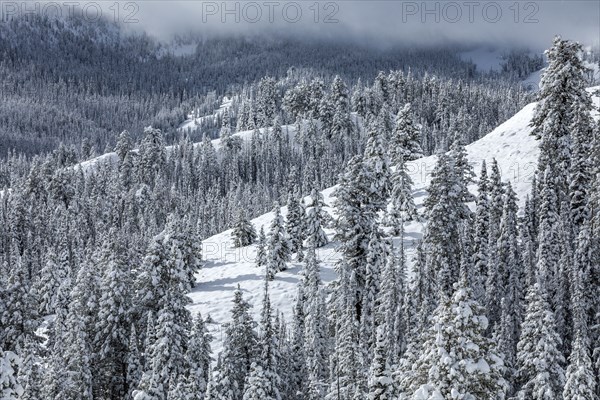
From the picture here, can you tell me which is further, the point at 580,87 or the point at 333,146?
the point at 333,146

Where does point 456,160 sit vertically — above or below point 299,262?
above

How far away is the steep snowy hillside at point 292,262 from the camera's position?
5862cm

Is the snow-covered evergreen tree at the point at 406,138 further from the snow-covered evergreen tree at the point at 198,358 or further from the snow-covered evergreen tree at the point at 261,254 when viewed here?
the snow-covered evergreen tree at the point at 198,358

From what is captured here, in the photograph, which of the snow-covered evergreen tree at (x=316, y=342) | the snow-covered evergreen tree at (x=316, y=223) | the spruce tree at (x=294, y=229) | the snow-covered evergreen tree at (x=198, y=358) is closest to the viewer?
the snow-covered evergreen tree at (x=198, y=358)

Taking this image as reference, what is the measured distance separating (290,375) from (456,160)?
32.7 m

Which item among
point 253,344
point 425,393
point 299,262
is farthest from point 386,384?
point 299,262

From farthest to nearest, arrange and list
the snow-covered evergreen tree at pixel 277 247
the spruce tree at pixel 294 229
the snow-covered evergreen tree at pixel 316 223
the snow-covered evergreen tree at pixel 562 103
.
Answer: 1. the spruce tree at pixel 294 229
2. the snow-covered evergreen tree at pixel 316 223
3. the snow-covered evergreen tree at pixel 277 247
4. the snow-covered evergreen tree at pixel 562 103

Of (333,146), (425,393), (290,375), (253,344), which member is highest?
(333,146)

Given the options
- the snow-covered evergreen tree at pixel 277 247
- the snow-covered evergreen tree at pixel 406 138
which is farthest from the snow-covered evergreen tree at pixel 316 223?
the snow-covered evergreen tree at pixel 406 138

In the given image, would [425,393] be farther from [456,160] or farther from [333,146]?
[333,146]

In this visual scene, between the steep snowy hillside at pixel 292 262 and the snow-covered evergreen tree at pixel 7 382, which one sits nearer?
the snow-covered evergreen tree at pixel 7 382

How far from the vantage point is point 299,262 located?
217 feet

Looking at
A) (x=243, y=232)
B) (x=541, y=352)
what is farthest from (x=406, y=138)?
(x=541, y=352)

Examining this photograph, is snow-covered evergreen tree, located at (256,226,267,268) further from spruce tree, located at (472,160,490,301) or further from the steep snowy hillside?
spruce tree, located at (472,160,490,301)
